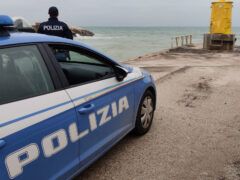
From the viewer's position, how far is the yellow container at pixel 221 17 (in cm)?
1756

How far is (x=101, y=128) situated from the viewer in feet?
9.00

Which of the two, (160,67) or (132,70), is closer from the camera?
(132,70)

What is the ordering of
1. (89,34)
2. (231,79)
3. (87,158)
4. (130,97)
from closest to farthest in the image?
1. (87,158)
2. (130,97)
3. (231,79)
4. (89,34)

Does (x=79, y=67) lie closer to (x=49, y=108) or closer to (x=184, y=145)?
(x=49, y=108)

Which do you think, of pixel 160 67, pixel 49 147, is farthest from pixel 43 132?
pixel 160 67

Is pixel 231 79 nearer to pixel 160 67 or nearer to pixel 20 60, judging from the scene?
pixel 160 67

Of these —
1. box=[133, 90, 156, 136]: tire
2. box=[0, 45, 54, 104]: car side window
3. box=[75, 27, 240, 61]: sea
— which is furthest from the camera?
box=[75, 27, 240, 61]: sea

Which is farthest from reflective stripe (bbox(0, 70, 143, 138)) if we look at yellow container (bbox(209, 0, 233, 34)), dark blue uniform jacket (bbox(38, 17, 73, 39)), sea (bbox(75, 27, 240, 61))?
sea (bbox(75, 27, 240, 61))

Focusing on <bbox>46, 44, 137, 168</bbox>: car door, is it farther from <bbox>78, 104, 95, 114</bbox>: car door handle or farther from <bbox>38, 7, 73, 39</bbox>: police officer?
<bbox>38, 7, 73, 39</bbox>: police officer

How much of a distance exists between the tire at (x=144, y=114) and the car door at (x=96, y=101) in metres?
0.26

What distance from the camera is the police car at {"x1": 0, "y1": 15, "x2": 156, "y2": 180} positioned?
5.97ft

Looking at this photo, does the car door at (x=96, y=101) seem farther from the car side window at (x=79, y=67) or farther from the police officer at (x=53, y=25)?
the police officer at (x=53, y=25)

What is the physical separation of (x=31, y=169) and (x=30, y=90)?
2.04 feet

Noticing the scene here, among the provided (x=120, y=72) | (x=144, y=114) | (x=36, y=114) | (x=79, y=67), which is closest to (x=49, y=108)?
(x=36, y=114)
